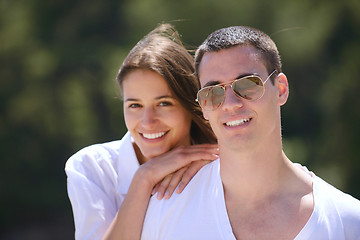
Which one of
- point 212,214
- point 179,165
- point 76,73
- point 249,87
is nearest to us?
point 249,87

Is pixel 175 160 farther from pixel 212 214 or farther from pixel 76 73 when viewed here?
pixel 76 73

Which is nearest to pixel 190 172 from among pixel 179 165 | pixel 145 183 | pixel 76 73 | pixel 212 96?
pixel 179 165

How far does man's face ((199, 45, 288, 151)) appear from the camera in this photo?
1.78 m

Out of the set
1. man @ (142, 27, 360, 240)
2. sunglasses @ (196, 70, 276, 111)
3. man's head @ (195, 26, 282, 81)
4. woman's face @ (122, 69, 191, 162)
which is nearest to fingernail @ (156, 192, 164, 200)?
man @ (142, 27, 360, 240)

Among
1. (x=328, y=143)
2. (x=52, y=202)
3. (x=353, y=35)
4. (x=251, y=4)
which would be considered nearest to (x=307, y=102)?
(x=328, y=143)

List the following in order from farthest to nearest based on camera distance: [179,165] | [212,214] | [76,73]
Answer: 1. [76,73]
2. [179,165]
3. [212,214]

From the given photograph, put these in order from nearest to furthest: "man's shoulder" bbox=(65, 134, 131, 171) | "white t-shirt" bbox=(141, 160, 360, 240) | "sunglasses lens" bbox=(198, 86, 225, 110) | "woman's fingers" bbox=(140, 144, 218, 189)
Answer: "white t-shirt" bbox=(141, 160, 360, 240), "sunglasses lens" bbox=(198, 86, 225, 110), "woman's fingers" bbox=(140, 144, 218, 189), "man's shoulder" bbox=(65, 134, 131, 171)

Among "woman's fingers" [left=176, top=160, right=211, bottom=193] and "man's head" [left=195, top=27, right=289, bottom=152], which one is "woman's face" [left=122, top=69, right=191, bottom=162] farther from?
"man's head" [left=195, top=27, right=289, bottom=152]

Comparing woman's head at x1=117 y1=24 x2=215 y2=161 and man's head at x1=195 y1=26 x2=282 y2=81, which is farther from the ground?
man's head at x1=195 y1=26 x2=282 y2=81

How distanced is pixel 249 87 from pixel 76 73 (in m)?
6.16

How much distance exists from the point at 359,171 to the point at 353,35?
186cm

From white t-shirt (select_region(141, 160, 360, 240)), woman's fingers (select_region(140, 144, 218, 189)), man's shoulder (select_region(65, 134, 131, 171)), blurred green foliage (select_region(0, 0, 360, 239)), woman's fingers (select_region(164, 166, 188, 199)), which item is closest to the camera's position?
white t-shirt (select_region(141, 160, 360, 240))

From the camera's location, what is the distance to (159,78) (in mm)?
2287

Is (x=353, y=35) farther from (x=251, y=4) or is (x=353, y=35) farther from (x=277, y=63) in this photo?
(x=277, y=63)
